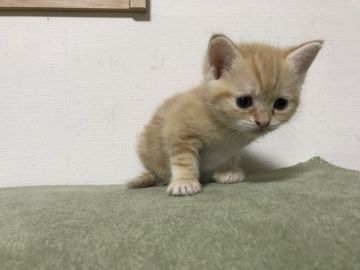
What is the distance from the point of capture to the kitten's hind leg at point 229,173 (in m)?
1.18

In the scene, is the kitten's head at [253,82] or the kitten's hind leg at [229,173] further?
the kitten's hind leg at [229,173]

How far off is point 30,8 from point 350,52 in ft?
3.61

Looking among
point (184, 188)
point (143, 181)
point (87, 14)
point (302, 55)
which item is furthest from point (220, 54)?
point (87, 14)

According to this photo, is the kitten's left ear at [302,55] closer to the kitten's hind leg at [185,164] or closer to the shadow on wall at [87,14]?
the kitten's hind leg at [185,164]

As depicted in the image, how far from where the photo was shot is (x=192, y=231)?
756 mm

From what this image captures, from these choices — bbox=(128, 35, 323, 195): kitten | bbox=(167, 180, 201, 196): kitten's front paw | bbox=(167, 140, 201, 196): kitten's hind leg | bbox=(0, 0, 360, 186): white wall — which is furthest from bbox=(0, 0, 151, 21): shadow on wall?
bbox=(167, 180, 201, 196): kitten's front paw

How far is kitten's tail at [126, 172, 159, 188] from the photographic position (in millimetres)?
1228

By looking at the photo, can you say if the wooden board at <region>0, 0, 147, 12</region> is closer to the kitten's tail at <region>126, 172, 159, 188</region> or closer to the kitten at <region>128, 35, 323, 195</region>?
the kitten at <region>128, 35, 323, 195</region>

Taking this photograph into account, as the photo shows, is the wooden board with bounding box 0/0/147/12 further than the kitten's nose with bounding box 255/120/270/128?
Yes

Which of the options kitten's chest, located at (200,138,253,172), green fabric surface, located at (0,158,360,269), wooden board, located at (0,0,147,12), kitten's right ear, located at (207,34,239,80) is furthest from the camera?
wooden board, located at (0,0,147,12)

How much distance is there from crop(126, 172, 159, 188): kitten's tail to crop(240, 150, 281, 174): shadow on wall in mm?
360

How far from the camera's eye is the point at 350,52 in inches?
56.9

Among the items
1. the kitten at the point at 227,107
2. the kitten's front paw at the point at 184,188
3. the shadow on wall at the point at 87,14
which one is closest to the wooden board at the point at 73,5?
the shadow on wall at the point at 87,14

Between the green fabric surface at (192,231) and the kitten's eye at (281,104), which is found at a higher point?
the kitten's eye at (281,104)
